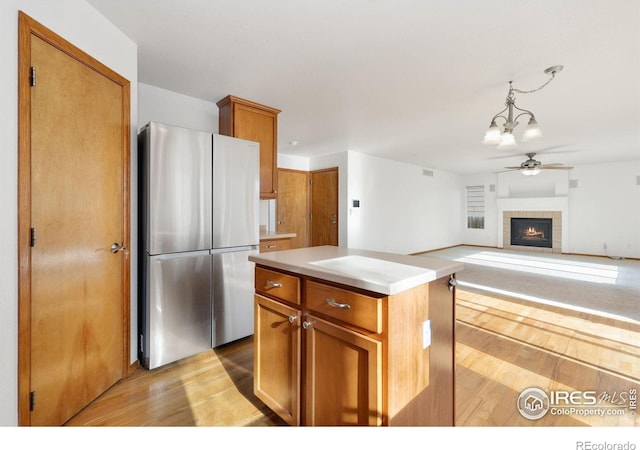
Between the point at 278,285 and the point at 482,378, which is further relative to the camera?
the point at 482,378

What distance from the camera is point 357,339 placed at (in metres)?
1.16

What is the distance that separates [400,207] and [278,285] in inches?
240

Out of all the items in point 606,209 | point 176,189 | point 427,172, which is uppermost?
point 427,172

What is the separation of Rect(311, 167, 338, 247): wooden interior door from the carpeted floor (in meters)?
2.57

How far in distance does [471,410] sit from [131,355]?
2.39 metres

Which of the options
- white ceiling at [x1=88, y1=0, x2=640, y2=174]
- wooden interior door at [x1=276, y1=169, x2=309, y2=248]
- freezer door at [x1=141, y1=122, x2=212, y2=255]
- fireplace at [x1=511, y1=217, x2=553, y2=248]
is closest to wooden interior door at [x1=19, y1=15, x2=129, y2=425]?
freezer door at [x1=141, y1=122, x2=212, y2=255]

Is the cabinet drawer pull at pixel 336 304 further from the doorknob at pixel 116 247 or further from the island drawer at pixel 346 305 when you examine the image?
the doorknob at pixel 116 247

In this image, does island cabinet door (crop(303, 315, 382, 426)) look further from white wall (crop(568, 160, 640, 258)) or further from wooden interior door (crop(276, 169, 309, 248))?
white wall (crop(568, 160, 640, 258))

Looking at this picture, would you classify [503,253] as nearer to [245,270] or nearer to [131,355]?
[245,270]

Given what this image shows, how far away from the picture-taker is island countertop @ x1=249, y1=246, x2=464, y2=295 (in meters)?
1.10

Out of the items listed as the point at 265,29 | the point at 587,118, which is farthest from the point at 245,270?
the point at 587,118

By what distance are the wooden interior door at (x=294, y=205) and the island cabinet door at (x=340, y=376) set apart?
177 inches

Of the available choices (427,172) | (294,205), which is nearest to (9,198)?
(294,205)

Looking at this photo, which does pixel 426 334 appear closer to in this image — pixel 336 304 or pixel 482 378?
pixel 336 304
